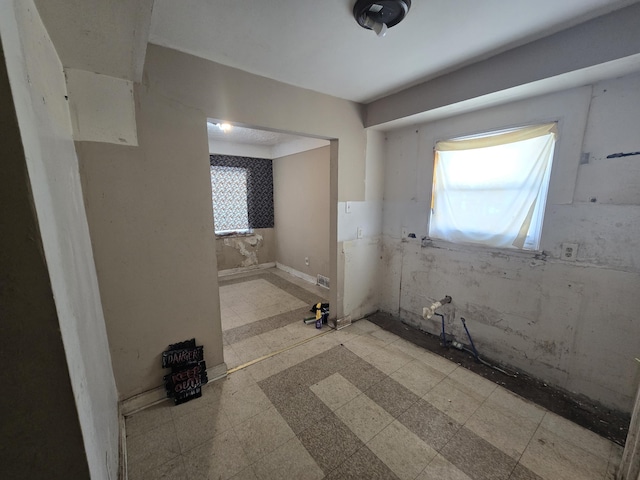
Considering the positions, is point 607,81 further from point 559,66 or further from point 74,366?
point 74,366

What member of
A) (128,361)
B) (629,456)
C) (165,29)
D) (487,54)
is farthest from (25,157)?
(629,456)

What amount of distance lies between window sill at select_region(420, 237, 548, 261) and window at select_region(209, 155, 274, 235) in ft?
10.7

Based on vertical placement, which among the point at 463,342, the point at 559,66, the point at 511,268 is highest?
the point at 559,66

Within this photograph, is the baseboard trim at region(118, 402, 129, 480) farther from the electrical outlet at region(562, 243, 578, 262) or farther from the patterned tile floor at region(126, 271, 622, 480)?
the electrical outlet at region(562, 243, 578, 262)

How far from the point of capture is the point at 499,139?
2035mm

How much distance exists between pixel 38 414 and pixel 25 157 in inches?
22.3

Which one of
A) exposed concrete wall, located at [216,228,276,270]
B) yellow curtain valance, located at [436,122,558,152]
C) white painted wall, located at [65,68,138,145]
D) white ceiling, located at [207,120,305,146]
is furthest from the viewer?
exposed concrete wall, located at [216,228,276,270]

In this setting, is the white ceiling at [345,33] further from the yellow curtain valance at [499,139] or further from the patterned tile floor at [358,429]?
the patterned tile floor at [358,429]

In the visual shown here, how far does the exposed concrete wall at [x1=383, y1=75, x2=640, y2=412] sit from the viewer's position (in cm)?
158

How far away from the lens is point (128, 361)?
5.52ft

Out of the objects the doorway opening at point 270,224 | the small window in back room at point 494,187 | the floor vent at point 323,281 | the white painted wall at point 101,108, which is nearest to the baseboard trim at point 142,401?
the doorway opening at point 270,224

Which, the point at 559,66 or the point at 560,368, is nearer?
the point at 559,66

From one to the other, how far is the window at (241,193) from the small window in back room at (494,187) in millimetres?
3453

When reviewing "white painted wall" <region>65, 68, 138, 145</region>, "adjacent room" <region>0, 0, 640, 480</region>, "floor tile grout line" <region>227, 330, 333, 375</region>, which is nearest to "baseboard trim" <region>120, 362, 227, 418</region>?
"adjacent room" <region>0, 0, 640, 480</region>
